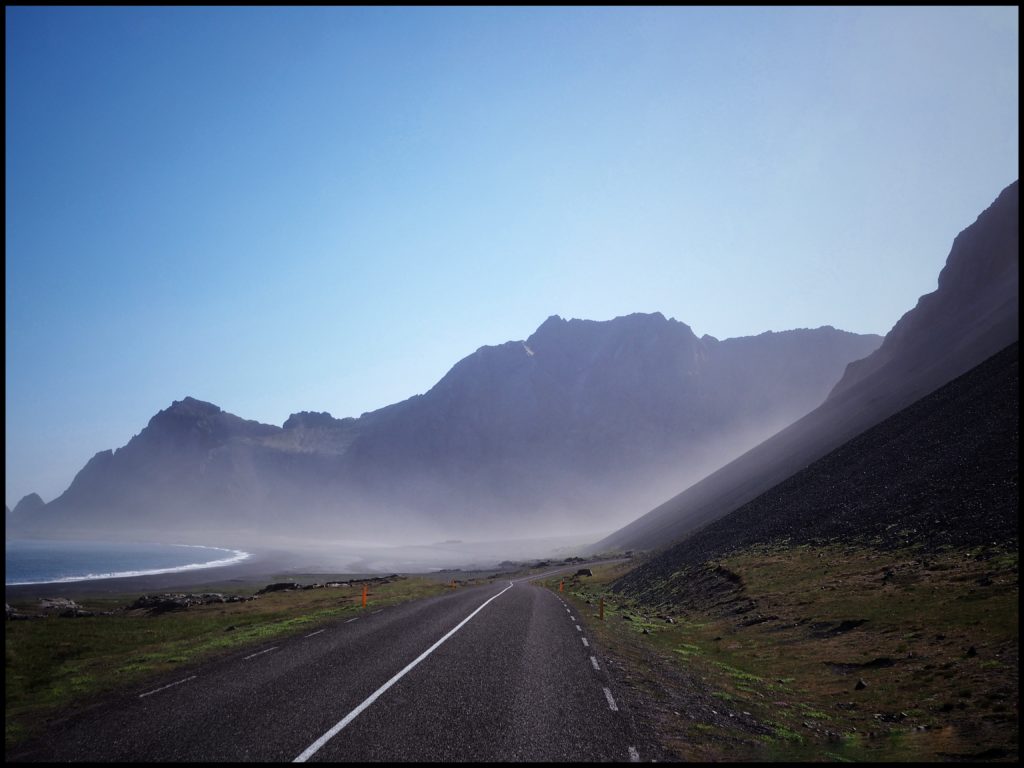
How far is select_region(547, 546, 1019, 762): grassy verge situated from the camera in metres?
11.6

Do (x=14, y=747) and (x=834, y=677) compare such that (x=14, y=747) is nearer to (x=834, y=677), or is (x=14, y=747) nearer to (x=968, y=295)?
(x=834, y=677)

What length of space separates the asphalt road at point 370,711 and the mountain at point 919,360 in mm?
67190

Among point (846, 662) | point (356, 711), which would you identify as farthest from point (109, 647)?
point (846, 662)

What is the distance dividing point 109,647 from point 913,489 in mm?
48121

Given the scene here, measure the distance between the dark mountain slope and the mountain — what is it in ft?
60.6

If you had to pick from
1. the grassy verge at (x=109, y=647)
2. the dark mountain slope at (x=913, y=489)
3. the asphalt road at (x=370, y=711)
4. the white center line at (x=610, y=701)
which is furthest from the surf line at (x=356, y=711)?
the dark mountain slope at (x=913, y=489)

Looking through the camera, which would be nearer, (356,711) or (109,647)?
(356,711)

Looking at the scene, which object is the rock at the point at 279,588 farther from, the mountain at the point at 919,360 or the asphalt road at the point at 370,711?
the mountain at the point at 919,360

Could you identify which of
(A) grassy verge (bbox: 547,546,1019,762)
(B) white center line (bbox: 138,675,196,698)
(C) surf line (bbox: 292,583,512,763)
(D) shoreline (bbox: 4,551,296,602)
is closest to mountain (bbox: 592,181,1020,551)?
(A) grassy verge (bbox: 547,546,1019,762)

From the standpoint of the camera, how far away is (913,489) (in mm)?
39438

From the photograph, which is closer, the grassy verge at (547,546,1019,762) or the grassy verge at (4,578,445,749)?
the grassy verge at (547,546,1019,762)

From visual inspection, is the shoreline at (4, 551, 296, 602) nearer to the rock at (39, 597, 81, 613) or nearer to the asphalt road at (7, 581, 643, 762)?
the rock at (39, 597, 81, 613)

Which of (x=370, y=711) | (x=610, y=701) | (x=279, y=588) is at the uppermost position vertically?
(x=370, y=711)

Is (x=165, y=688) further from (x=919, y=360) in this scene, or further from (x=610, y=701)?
(x=919, y=360)
